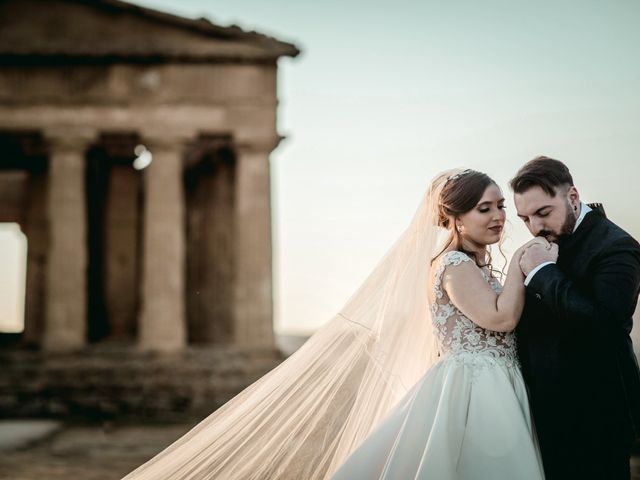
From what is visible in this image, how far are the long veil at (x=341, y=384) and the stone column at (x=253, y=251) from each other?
575 inches

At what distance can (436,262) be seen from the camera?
4477mm

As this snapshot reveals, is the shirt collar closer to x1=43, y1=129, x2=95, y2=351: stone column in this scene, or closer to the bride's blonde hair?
the bride's blonde hair

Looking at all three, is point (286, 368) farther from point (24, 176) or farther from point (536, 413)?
point (24, 176)

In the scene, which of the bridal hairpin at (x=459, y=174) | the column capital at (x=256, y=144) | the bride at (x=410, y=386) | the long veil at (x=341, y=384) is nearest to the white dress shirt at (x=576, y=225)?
the bride at (x=410, y=386)

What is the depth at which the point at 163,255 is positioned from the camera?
19.7m

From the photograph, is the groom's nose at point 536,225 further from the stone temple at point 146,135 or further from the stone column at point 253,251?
the stone column at point 253,251

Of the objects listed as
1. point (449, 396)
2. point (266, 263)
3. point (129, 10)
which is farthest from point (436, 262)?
point (129, 10)

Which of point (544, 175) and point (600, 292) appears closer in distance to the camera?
point (600, 292)

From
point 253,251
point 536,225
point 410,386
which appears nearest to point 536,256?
point 536,225

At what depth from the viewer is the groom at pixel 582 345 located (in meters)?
→ 3.72

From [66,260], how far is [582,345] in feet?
56.8

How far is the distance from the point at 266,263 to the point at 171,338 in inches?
111

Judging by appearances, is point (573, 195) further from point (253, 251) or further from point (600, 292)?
point (253, 251)

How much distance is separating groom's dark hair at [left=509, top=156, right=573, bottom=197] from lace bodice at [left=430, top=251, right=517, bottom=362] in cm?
48
